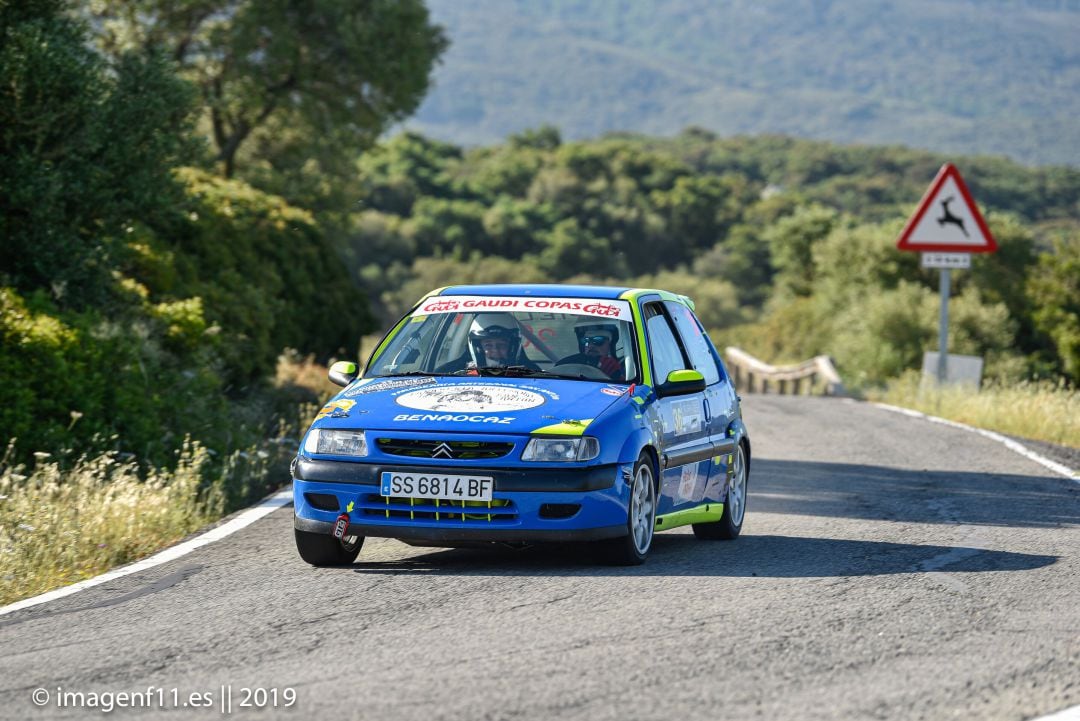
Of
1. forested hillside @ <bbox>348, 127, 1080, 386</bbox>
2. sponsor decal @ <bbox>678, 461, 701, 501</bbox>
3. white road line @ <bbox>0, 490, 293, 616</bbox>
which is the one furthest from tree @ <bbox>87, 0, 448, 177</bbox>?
sponsor decal @ <bbox>678, 461, 701, 501</bbox>

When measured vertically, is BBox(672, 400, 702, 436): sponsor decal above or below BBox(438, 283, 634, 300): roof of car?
below

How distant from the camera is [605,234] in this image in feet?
427

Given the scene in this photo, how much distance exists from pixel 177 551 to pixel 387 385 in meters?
1.58

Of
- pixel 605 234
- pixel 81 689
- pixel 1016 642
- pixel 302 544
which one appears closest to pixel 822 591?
pixel 1016 642

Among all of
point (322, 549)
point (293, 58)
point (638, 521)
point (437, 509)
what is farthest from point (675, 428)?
point (293, 58)

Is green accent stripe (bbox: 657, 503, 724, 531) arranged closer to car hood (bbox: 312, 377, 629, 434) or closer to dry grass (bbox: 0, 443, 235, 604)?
car hood (bbox: 312, 377, 629, 434)

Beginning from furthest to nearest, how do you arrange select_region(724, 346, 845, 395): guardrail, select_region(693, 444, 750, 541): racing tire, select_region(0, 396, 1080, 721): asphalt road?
1. select_region(724, 346, 845, 395): guardrail
2. select_region(693, 444, 750, 541): racing tire
3. select_region(0, 396, 1080, 721): asphalt road

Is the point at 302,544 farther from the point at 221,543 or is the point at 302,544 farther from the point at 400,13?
the point at 400,13

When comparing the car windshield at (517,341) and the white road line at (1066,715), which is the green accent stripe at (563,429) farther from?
A: the white road line at (1066,715)

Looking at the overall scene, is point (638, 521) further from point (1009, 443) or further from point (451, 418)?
point (1009, 443)

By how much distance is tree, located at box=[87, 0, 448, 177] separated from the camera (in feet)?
114

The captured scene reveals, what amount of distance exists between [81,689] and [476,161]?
15807 centimetres

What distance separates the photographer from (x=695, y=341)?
11008 millimetres

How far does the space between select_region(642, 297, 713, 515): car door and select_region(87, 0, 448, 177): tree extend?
25.0 m
